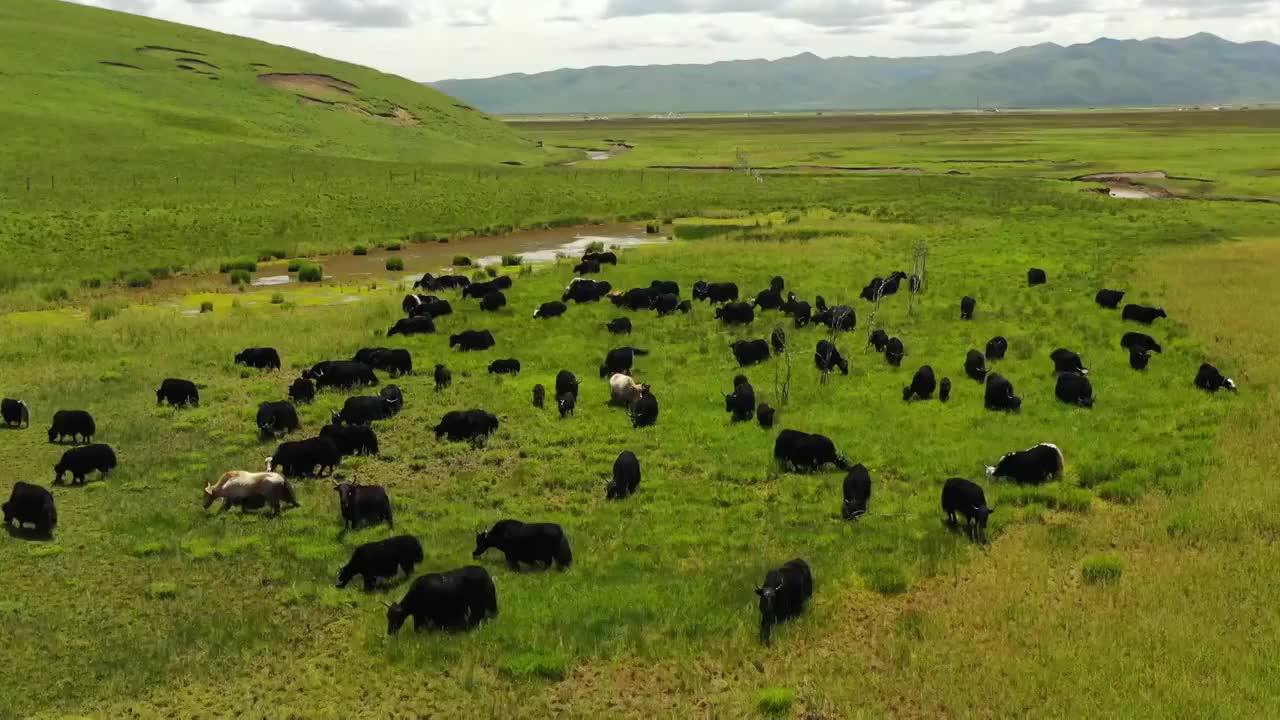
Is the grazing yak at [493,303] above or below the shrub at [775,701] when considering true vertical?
above

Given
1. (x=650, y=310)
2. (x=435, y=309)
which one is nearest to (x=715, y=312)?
(x=650, y=310)

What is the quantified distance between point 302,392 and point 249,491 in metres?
6.23

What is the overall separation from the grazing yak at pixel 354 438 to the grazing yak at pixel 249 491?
2295 millimetres

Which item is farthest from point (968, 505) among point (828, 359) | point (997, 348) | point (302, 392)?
point (302, 392)

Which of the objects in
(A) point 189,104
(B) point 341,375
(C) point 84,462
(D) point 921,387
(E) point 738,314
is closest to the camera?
(C) point 84,462

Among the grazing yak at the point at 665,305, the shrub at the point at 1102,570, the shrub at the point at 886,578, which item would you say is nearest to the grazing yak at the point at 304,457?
the shrub at the point at 886,578

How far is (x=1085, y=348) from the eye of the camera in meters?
23.2

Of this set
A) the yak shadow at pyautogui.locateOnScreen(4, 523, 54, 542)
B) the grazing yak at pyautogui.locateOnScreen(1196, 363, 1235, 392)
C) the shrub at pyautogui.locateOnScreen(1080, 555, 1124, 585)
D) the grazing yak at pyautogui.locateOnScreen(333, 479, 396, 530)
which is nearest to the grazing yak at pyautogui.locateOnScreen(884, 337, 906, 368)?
the grazing yak at pyautogui.locateOnScreen(1196, 363, 1235, 392)

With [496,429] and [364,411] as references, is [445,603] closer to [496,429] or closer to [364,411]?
[496,429]

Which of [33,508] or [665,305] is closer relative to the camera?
[33,508]

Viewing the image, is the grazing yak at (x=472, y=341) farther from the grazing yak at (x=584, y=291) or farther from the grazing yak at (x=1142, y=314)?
the grazing yak at (x=1142, y=314)

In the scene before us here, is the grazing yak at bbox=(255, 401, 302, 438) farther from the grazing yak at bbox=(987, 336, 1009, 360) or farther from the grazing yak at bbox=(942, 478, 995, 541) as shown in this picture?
the grazing yak at bbox=(987, 336, 1009, 360)

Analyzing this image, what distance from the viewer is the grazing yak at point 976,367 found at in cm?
2090

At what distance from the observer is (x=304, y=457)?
1591cm
